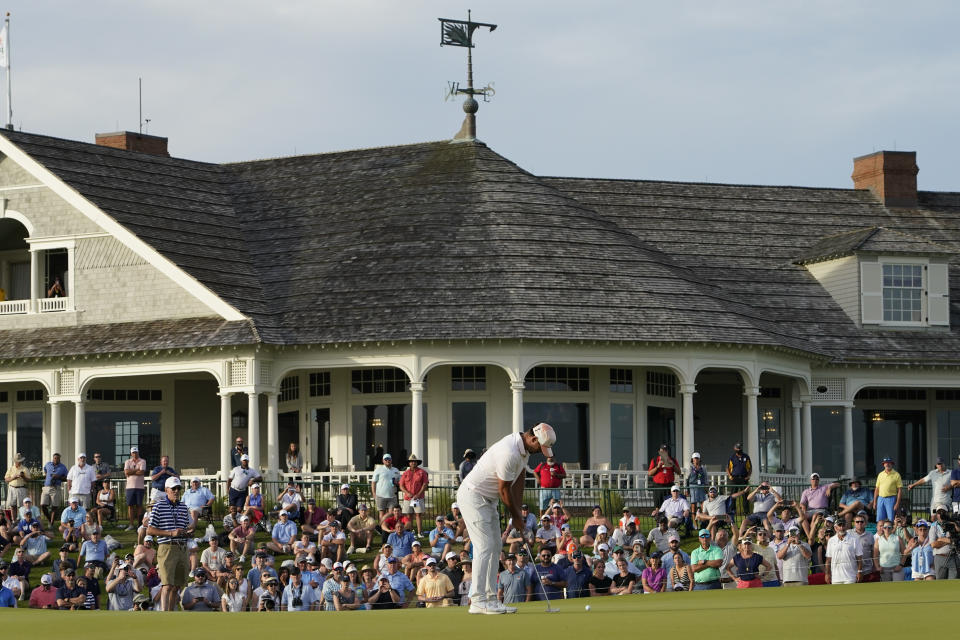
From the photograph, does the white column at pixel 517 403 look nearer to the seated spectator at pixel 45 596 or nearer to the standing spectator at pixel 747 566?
the standing spectator at pixel 747 566

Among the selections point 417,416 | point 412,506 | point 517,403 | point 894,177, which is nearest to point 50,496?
point 417,416

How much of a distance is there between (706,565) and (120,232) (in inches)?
738

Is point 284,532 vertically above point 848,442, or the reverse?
point 848,442

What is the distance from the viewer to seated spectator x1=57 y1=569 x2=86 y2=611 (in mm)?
24484

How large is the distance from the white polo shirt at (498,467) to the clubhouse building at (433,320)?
18.8 metres

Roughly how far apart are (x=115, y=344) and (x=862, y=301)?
58.1ft

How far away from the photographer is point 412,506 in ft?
97.8

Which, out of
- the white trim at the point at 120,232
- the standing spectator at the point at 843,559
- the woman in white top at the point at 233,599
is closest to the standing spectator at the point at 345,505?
the woman in white top at the point at 233,599

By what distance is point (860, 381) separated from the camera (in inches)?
1587

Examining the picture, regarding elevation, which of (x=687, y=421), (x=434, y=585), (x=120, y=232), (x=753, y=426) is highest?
(x=120, y=232)

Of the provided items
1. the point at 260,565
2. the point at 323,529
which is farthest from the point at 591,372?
the point at 260,565

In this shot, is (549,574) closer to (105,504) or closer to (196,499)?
(196,499)

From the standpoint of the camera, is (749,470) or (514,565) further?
(749,470)

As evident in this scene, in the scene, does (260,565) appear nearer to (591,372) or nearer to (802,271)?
(591,372)
